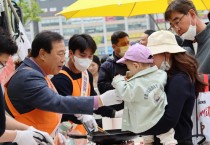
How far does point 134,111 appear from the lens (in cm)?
234

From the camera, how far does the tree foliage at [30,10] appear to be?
1027 centimetres

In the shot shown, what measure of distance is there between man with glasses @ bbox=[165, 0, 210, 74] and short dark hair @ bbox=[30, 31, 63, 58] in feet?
2.76

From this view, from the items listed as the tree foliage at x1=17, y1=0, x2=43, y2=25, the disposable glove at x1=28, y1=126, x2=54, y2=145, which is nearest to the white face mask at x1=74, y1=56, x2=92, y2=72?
the disposable glove at x1=28, y1=126, x2=54, y2=145

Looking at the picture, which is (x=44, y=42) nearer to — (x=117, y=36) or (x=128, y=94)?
(x=128, y=94)

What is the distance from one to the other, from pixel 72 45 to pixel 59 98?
1140 millimetres

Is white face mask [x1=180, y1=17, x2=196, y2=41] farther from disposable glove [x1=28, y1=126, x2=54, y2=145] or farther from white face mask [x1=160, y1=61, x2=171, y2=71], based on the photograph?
disposable glove [x1=28, y1=126, x2=54, y2=145]

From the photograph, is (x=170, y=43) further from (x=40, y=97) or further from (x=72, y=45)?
(x=72, y=45)

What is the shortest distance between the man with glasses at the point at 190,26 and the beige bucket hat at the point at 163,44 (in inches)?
17.5

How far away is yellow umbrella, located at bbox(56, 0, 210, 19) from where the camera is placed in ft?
16.3

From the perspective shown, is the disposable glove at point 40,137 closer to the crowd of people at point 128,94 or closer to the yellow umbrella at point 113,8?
the crowd of people at point 128,94

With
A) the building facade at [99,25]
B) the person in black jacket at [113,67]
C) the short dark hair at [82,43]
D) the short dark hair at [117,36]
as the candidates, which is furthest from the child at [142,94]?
the building facade at [99,25]

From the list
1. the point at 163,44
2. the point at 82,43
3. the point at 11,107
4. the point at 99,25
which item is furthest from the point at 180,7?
the point at 99,25

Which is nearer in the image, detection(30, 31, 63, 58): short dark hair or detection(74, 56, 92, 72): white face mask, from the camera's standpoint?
detection(30, 31, 63, 58): short dark hair

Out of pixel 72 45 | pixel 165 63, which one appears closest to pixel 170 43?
pixel 165 63
